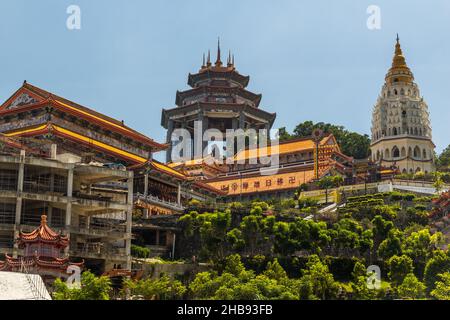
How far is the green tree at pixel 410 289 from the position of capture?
190 ft

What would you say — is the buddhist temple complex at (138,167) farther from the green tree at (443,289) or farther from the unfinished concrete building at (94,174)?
the green tree at (443,289)

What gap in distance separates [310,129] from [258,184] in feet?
124

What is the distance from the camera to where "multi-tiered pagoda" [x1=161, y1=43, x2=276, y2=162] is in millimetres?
132500

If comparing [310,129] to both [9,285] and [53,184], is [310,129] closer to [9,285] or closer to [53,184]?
[53,184]

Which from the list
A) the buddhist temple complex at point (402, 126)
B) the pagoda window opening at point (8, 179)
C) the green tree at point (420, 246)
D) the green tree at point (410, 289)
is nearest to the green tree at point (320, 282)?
the green tree at point (410, 289)

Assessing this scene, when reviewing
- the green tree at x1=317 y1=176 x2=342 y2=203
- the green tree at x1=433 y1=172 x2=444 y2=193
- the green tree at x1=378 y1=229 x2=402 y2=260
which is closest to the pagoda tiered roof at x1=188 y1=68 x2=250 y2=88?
the green tree at x1=317 y1=176 x2=342 y2=203

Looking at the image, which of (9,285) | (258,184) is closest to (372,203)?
(258,184)

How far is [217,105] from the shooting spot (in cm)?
13250

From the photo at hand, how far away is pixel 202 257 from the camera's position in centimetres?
6444

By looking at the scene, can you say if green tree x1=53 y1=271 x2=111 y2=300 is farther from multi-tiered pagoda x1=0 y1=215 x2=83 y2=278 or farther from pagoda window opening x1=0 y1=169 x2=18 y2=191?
pagoda window opening x1=0 y1=169 x2=18 y2=191

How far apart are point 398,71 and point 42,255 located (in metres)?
80.2

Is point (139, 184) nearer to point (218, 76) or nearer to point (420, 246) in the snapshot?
point (420, 246)

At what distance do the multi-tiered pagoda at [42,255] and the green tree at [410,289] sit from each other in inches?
830

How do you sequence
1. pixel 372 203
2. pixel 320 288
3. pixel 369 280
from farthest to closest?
1. pixel 372 203
2. pixel 369 280
3. pixel 320 288
